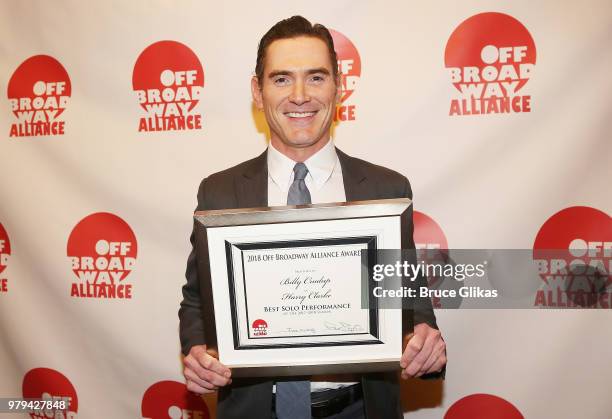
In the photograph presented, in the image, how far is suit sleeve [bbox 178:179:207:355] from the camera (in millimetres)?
1184

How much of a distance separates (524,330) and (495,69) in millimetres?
876

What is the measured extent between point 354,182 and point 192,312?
54 centimetres

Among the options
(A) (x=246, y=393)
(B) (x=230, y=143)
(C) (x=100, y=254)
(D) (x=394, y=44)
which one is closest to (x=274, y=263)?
(A) (x=246, y=393)

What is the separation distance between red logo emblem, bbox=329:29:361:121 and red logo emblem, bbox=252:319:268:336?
0.88 m

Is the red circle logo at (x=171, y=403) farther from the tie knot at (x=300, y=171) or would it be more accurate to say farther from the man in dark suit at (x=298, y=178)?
the tie knot at (x=300, y=171)

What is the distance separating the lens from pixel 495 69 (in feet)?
5.19

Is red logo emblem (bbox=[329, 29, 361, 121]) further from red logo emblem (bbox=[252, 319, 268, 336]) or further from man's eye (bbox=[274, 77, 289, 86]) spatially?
red logo emblem (bbox=[252, 319, 268, 336])

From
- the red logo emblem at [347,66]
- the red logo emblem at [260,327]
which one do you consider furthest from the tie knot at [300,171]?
the red logo emblem at [347,66]

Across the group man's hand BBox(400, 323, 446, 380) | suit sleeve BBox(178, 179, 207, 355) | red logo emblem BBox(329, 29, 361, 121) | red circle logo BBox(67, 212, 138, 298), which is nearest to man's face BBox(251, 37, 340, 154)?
suit sleeve BBox(178, 179, 207, 355)

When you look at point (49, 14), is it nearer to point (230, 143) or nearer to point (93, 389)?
point (230, 143)

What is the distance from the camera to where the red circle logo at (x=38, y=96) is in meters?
1.83

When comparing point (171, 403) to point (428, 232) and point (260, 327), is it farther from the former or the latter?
point (428, 232)

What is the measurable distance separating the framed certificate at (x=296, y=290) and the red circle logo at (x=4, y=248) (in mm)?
1296

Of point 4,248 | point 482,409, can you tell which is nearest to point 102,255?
point 4,248
